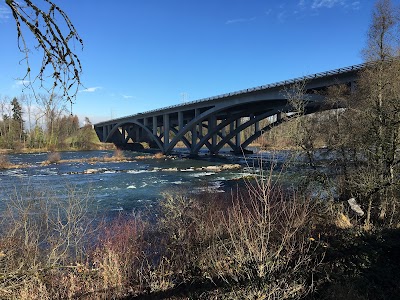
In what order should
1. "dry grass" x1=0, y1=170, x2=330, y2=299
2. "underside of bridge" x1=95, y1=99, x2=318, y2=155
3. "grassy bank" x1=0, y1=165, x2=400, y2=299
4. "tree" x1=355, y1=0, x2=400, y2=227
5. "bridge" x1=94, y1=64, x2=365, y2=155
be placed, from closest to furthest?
"dry grass" x1=0, y1=170, x2=330, y2=299, "grassy bank" x1=0, y1=165, x2=400, y2=299, "tree" x1=355, y1=0, x2=400, y2=227, "bridge" x1=94, y1=64, x2=365, y2=155, "underside of bridge" x1=95, y1=99, x2=318, y2=155

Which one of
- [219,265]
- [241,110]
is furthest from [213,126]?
[219,265]

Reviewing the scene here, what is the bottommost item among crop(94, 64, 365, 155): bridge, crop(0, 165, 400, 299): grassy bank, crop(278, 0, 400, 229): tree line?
crop(0, 165, 400, 299): grassy bank

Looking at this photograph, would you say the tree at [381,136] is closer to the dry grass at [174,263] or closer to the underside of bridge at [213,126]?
the dry grass at [174,263]

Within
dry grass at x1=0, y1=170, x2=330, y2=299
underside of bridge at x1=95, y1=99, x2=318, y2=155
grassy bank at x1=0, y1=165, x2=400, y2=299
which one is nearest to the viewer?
dry grass at x1=0, y1=170, x2=330, y2=299

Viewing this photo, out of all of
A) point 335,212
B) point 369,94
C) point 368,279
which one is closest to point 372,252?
point 368,279

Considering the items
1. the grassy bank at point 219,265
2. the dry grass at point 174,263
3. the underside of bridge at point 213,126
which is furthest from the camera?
the underside of bridge at point 213,126

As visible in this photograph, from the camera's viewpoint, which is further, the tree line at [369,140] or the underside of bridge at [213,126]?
the underside of bridge at [213,126]

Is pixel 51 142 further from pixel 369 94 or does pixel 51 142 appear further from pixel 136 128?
pixel 369 94

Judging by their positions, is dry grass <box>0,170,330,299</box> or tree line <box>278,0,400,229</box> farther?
tree line <box>278,0,400,229</box>

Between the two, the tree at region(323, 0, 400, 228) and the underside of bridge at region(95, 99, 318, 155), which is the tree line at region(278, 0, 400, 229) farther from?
the underside of bridge at region(95, 99, 318, 155)

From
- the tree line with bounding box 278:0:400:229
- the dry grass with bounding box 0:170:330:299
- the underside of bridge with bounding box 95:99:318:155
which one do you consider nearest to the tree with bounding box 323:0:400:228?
the tree line with bounding box 278:0:400:229

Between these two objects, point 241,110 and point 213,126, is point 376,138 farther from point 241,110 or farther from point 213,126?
point 213,126

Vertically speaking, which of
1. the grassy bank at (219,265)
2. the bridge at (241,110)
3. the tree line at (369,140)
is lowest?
the grassy bank at (219,265)

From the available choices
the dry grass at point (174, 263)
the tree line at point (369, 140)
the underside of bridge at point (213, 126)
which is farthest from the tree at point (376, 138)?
the underside of bridge at point (213, 126)
